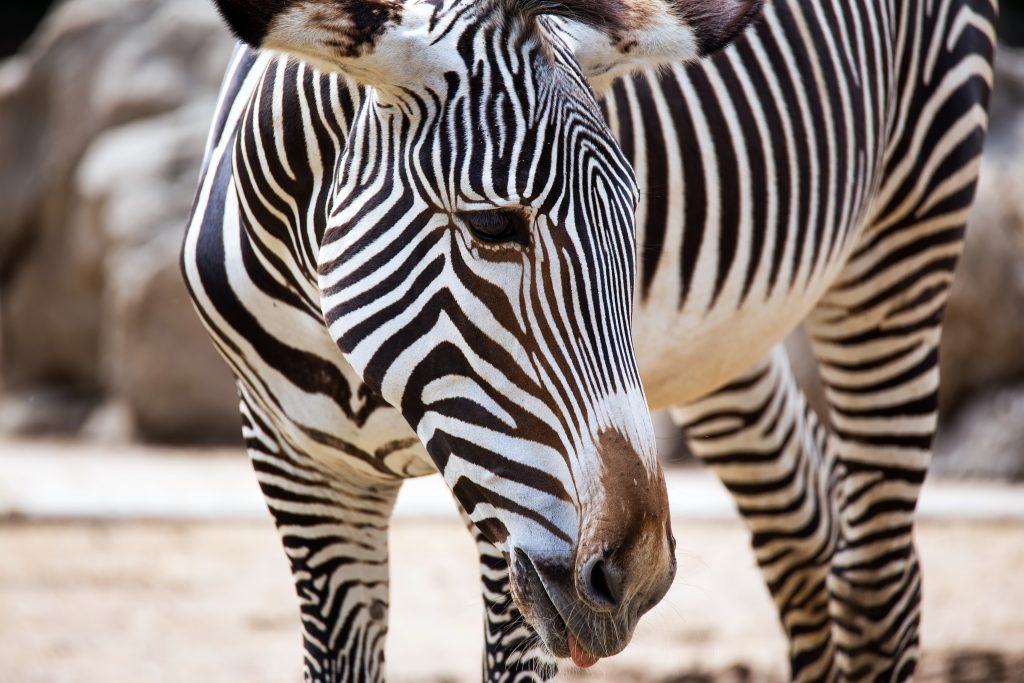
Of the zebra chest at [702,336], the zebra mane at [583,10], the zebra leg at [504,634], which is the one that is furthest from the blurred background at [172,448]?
the zebra mane at [583,10]

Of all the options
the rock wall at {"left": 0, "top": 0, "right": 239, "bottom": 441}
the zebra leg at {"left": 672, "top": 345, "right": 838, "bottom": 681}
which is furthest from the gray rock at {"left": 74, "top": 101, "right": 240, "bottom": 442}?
the zebra leg at {"left": 672, "top": 345, "right": 838, "bottom": 681}

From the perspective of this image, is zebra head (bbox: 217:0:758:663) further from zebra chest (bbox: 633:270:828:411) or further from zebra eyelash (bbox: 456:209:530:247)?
zebra chest (bbox: 633:270:828:411)

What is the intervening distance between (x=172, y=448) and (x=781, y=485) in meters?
6.56

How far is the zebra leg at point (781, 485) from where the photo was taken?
3797 millimetres

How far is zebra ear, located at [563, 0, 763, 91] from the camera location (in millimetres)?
2111

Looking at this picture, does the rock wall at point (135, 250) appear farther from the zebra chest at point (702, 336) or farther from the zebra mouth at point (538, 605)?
the zebra mouth at point (538, 605)

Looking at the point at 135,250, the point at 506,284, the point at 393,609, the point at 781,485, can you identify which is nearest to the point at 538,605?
the point at 506,284

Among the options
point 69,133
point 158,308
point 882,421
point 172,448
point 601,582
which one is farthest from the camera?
point 69,133

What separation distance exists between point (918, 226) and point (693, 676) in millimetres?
1953

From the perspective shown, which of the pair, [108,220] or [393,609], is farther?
[108,220]

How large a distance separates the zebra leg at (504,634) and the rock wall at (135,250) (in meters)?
5.87

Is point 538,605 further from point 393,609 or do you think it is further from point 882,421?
point 393,609

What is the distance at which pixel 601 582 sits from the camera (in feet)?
5.90

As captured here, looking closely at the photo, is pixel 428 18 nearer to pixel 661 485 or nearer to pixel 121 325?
pixel 661 485
